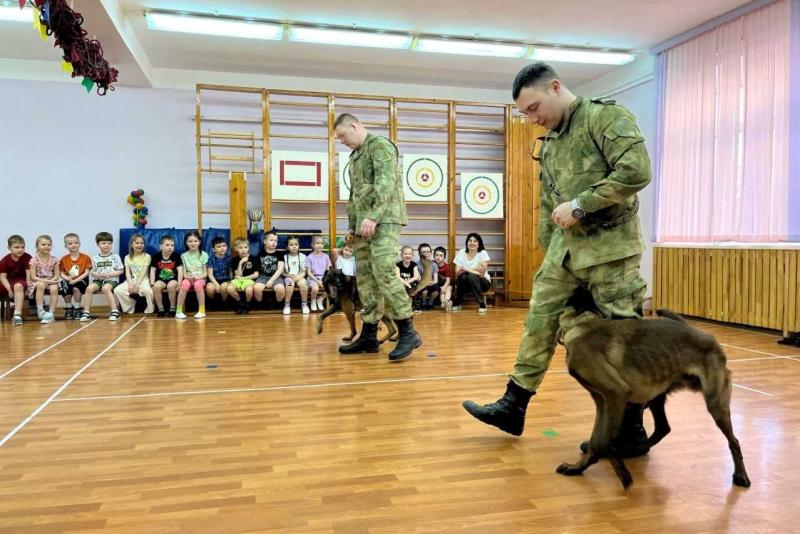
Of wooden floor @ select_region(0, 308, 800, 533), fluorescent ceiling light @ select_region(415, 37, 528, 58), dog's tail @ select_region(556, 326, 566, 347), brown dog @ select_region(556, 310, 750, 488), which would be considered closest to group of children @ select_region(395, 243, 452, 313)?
fluorescent ceiling light @ select_region(415, 37, 528, 58)

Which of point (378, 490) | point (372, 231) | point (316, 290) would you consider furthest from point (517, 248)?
point (378, 490)

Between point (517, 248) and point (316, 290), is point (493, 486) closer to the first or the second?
point (316, 290)

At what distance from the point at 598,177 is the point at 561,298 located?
45 cm

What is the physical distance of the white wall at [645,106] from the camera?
7.12 meters

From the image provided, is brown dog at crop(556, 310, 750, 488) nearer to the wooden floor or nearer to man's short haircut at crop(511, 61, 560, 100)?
the wooden floor

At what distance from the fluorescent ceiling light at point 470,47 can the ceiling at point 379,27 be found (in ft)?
0.55

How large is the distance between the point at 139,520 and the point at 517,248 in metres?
7.02

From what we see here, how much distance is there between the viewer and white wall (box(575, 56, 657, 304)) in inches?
281

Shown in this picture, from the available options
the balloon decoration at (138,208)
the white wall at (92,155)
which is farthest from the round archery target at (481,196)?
the balloon decoration at (138,208)

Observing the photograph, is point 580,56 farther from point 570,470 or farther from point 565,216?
point 570,470

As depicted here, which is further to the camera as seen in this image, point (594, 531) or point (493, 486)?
point (493, 486)

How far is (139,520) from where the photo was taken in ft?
5.14

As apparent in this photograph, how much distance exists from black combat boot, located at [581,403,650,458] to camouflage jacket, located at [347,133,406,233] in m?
2.04

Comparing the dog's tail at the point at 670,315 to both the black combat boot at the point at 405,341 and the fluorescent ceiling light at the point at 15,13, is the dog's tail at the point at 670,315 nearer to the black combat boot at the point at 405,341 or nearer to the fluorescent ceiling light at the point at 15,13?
the black combat boot at the point at 405,341
